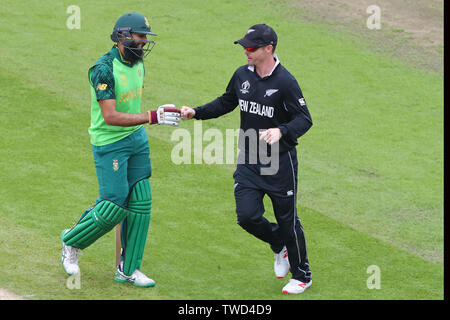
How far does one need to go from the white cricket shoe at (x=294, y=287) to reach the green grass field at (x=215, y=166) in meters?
0.08

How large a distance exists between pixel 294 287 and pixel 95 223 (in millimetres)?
1957

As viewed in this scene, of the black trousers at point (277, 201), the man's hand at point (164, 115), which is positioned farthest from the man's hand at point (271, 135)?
the man's hand at point (164, 115)

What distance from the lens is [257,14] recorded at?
55.0 ft

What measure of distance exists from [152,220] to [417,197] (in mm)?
3774

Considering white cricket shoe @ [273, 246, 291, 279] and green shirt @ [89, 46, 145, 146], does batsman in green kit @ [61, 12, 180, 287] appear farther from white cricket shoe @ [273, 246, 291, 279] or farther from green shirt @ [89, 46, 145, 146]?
white cricket shoe @ [273, 246, 291, 279]

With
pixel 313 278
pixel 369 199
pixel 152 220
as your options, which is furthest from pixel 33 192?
pixel 369 199

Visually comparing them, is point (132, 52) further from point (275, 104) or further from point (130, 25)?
point (275, 104)

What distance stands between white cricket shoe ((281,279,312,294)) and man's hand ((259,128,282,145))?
1492 millimetres

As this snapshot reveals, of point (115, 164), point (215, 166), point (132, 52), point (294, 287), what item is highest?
point (132, 52)

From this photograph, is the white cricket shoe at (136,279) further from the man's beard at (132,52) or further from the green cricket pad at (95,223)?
the man's beard at (132,52)

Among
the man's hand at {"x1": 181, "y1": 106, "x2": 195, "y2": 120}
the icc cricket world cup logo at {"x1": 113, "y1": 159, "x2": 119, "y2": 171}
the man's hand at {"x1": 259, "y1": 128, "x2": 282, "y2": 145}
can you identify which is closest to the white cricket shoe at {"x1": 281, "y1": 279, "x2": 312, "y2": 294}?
the man's hand at {"x1": 259, "y1": 128, "x2": 282, "y2": 145}

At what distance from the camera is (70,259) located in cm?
743

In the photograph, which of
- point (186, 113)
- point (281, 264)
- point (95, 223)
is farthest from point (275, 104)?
point (95, 223)

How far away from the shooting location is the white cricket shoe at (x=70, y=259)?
7.37m
